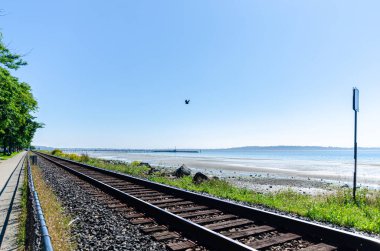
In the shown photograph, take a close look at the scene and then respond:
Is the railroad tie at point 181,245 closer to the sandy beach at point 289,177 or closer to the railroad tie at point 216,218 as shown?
the railroad tie at point 216,218

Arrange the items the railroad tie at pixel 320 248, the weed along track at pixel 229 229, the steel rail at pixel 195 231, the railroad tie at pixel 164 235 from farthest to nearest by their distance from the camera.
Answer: the railroad tie at pixel 164 235, the weed along track at pixel 229 229, the railroad tie at pixel 320 248, the steel rail at pixel 195 231

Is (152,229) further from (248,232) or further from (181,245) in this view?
(248,232)

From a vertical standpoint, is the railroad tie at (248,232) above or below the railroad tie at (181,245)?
above

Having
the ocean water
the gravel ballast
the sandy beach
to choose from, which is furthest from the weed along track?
the ocean water

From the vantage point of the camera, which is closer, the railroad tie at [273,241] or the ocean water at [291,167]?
the railroad tie at [273,241]

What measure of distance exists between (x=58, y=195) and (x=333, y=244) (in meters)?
9.64

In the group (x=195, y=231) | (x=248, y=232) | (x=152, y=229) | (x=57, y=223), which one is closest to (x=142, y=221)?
(x=152, y=229)

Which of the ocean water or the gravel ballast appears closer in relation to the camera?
the gravel ballast

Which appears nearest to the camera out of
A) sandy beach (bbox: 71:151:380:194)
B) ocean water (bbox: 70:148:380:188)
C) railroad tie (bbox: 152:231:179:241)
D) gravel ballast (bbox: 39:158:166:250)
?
gravel ballast (bbox: 39:158:166:250)

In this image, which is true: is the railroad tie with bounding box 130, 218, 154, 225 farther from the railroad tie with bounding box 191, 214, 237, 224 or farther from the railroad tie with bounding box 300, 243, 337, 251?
the railroad tie with bounding box 300, 243, 337, 251

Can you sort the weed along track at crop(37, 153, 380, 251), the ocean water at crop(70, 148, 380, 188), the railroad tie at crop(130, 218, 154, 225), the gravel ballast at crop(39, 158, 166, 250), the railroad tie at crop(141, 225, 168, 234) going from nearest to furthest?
the weed along track at crop(37, 153, 380, 251) < the gravel ballast at crop(39, 158, 166, 250) < the railroad tie at crop(141, 225, 168, 234) < the railroad tie at crop(130, 218, 154, 225) < the ocean water at crop(70, 148, 380, 188)

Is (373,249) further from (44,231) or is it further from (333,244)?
(44,231)

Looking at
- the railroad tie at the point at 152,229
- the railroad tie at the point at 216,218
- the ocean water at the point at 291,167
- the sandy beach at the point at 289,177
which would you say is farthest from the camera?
the ocean water at the point at 291,167

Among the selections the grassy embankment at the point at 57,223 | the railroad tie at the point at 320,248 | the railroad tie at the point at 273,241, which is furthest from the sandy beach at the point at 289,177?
the railroad tie at the point at 320,248
